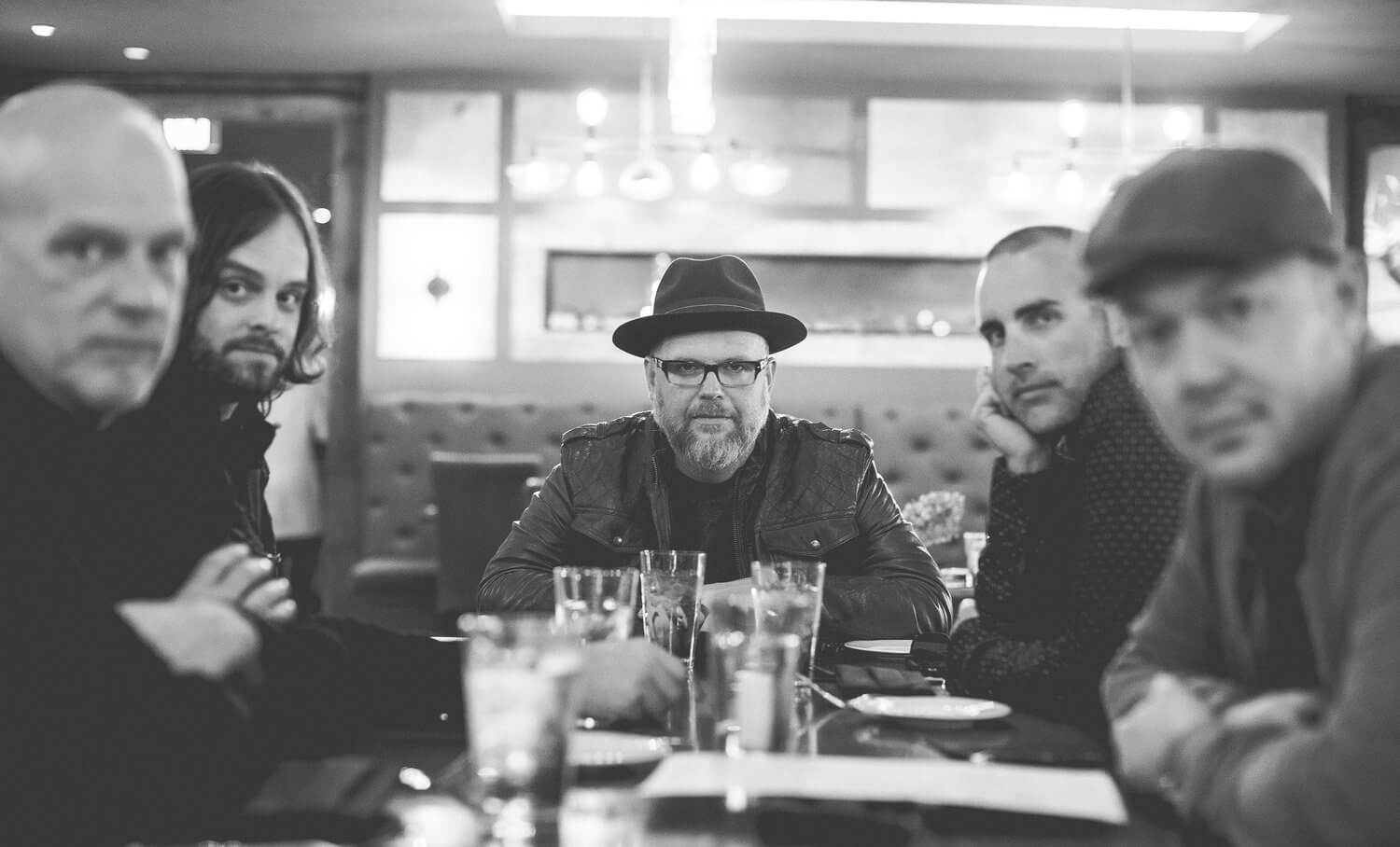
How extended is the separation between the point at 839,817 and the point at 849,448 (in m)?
1.73

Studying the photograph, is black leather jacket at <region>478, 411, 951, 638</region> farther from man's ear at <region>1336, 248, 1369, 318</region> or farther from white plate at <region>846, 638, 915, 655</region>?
man's ear at <region>1336, 248, 1369, 318</region>

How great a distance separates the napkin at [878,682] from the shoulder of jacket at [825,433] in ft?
3.29

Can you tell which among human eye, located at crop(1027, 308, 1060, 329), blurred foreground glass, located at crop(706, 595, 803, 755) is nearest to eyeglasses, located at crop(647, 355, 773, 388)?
human eye, located at crop(1027, 308, 1060, 329)

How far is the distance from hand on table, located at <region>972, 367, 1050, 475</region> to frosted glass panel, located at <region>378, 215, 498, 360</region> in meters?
4.23

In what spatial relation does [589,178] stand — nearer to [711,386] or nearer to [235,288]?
[711,386]

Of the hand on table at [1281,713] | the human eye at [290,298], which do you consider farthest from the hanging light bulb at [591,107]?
the hand on table at [1281,713]

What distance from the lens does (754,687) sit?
1233mm

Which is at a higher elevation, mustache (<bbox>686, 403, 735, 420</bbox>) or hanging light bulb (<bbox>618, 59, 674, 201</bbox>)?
hanging light bulb (<bbox>618, 59, 674, 201</bbox>)

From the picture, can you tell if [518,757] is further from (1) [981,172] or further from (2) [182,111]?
(2) [182,111]

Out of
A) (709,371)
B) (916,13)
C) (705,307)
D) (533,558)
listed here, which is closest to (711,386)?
(709,371)

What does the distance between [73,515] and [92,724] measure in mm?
218

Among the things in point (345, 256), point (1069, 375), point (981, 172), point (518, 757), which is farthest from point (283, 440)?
point (518, 757)

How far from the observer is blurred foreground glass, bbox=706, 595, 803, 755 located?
1229 millimetres

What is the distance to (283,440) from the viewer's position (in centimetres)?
557
